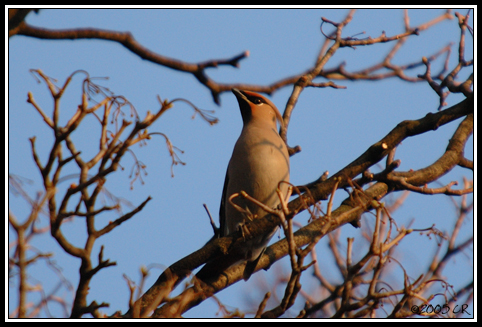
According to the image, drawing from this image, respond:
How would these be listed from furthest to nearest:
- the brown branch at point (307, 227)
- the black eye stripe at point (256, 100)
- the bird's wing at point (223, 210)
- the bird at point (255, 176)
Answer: the black eye stripe at point (256, 100), the bird's wing at point (223, 210), the bird at point (255, 176), the brown branch at point (307, 227)

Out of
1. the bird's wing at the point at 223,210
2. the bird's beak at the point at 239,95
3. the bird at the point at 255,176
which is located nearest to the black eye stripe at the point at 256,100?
the bird's beak at the point at 239,95

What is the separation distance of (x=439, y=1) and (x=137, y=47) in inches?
111

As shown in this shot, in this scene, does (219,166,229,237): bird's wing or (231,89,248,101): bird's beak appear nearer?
(219,166,229,237): bird's wing

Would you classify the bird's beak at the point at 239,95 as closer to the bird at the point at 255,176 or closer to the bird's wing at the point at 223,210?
the bird at the point at 255,176

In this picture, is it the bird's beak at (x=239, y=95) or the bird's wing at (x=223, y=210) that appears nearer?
the bird's wing at (x=223, y=210)

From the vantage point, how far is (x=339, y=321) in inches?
118

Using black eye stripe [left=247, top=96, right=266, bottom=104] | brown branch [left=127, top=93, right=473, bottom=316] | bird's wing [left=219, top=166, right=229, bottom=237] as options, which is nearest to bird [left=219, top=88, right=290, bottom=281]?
bird's wing [left=219, top=166, right=229, bottom=237]

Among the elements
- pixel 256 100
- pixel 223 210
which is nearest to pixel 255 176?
pixel 223 210

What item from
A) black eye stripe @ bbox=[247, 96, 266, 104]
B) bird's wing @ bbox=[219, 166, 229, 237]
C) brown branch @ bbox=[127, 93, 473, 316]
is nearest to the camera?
brown branch @ bbox=[127, 93, 473, 316]

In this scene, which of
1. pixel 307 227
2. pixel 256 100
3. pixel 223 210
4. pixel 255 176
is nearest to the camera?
pixel 307 227

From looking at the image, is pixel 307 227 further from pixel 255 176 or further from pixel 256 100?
pixel 256 100

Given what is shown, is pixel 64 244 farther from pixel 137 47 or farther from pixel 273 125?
pixel 273 125

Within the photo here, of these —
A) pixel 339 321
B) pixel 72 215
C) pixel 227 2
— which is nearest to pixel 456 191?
pixel 339 321

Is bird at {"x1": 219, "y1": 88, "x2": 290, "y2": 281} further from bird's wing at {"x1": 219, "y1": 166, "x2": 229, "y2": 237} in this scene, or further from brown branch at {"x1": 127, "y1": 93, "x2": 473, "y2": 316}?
brown branch at {"x1": 127, "y1": 93, "x2": 473, "y2": 316}
